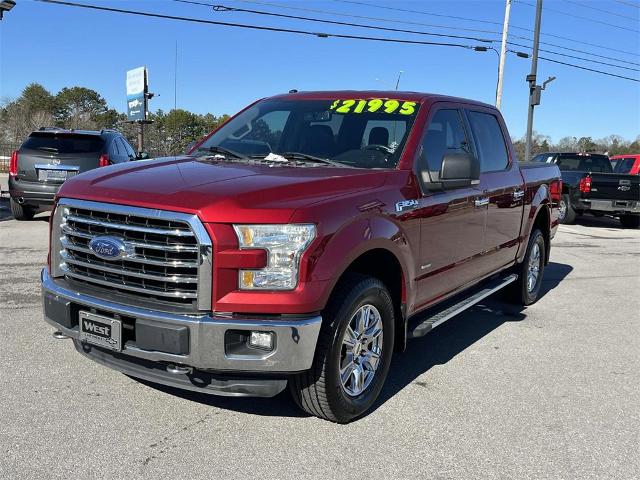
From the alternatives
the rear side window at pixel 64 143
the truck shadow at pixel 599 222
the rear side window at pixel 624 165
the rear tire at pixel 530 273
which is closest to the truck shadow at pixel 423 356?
the rear tire at pixel 530 273

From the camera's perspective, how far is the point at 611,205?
1429 centimetres

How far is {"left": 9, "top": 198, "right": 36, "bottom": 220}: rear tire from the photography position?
1106 cm

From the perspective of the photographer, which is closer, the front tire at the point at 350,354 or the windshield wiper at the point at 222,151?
the front tire at the point at 350,354

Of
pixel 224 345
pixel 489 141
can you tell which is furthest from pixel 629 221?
pixel 224 345

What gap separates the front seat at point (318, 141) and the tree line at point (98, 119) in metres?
49.2

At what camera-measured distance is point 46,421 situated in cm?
324

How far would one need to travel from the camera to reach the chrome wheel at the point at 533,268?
6.44 meters

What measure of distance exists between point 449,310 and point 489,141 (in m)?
1.84

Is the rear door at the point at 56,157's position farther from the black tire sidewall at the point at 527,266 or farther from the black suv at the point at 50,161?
the black tire sidewall at the point at 527,266

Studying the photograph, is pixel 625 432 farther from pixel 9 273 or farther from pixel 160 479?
pixel 9 273

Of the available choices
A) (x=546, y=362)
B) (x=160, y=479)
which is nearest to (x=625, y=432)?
(x=546, y=362)

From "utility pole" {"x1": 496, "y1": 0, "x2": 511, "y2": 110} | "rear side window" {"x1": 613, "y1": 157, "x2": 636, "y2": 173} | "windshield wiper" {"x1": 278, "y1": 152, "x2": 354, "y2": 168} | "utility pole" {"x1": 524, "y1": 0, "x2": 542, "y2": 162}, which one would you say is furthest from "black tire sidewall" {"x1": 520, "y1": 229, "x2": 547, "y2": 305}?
"utility pole" {"x1": 496, "y1": 0, "x2": 511, "y2": 110}

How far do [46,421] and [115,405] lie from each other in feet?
1.25

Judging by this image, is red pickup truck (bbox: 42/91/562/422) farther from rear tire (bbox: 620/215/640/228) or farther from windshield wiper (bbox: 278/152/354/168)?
rear tire (bbox: 620/215/640/228)
